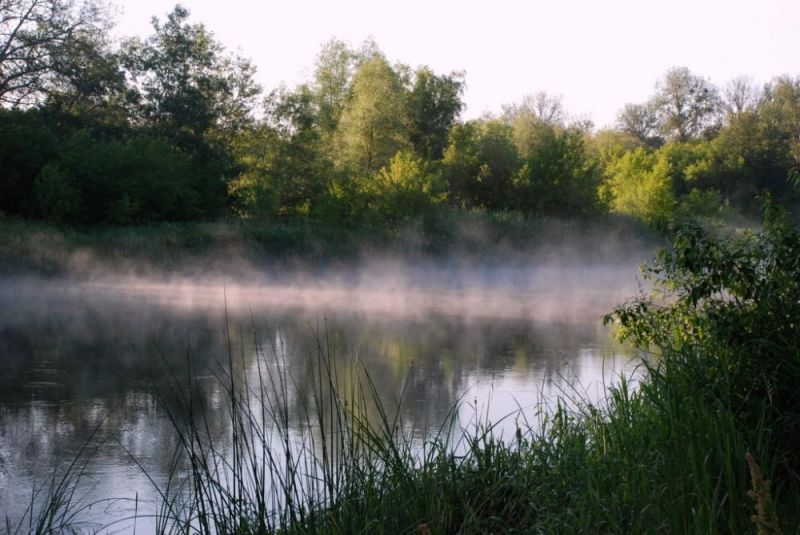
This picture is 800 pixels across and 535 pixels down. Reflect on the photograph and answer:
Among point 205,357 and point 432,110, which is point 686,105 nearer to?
point 432,110

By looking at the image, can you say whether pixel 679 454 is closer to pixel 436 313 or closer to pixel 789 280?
pixel 789 280

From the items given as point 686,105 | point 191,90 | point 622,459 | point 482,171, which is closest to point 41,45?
point 191,90

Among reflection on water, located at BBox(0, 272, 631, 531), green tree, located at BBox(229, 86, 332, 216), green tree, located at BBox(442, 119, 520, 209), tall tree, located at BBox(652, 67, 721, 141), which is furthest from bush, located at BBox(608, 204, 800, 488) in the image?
tall tree, located at BBox(652, 67, 721, 141)

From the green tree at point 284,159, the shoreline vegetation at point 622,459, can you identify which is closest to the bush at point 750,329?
the shoreline vegetation at point 622,459

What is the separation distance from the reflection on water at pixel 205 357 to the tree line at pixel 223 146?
412 cm

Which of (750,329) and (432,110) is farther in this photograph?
(432,110)

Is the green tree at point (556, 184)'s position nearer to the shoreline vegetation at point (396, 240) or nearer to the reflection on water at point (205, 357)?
the shoreline vegetation at point (396, 240)

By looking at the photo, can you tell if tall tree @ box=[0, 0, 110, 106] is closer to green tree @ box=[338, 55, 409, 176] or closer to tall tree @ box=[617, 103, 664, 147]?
green tree @ box=[338, 55, 409, 176]

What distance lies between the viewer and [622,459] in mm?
3588

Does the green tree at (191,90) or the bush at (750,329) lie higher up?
the green tree at (191,90)

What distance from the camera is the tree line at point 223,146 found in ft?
67.7

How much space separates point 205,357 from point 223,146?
1652cm

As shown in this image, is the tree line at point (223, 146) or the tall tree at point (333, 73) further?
the tall tree at point (333, 73)

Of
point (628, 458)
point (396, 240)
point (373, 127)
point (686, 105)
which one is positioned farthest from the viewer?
point (686, 105)
